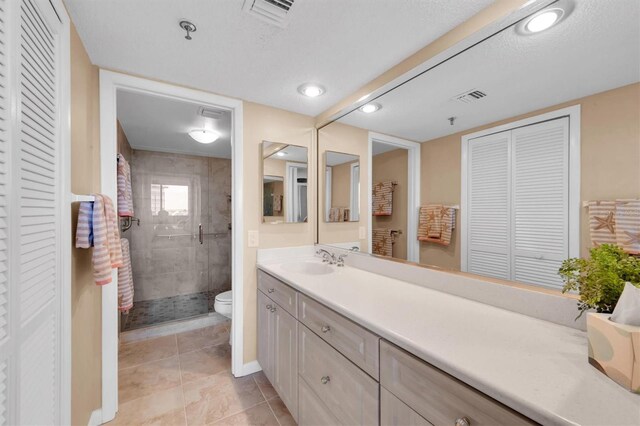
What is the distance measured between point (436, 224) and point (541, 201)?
45 centimetres

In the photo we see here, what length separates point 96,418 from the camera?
5.07 feet

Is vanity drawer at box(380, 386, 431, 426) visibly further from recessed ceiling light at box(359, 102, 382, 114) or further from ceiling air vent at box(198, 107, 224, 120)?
ceiling air vent at box(198, 107, 224, 120)

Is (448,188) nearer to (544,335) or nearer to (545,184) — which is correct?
(545,184)

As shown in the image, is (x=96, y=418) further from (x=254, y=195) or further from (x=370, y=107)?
(x=370, y=107)

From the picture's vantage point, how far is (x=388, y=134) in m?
1.66

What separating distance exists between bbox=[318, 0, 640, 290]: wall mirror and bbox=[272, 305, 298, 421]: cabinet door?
800 millimetres

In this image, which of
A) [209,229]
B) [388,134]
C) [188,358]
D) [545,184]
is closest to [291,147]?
[388,134]

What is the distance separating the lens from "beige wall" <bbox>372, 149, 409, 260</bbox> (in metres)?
1.53

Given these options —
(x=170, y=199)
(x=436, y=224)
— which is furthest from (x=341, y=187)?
(x=170, y=199)

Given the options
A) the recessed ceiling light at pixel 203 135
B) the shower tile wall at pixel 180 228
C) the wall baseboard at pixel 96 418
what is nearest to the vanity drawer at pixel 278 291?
the wall baseboard at pixel 96 418

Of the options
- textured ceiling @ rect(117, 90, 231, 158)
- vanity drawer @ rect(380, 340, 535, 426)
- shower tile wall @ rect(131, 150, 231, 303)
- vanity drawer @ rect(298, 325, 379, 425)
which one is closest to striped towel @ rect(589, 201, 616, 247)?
vanity drawer @ rect(380, 340, 535, 426)

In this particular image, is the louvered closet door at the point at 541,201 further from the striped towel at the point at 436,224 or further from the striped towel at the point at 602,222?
the striped towel at the point at 436,224

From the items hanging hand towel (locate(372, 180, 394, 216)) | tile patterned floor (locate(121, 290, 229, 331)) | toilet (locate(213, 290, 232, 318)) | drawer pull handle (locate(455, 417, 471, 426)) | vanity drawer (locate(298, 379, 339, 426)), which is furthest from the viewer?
tile patterned floor (locate(121, 290, 229, 331))

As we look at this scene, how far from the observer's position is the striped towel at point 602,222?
784 mm
